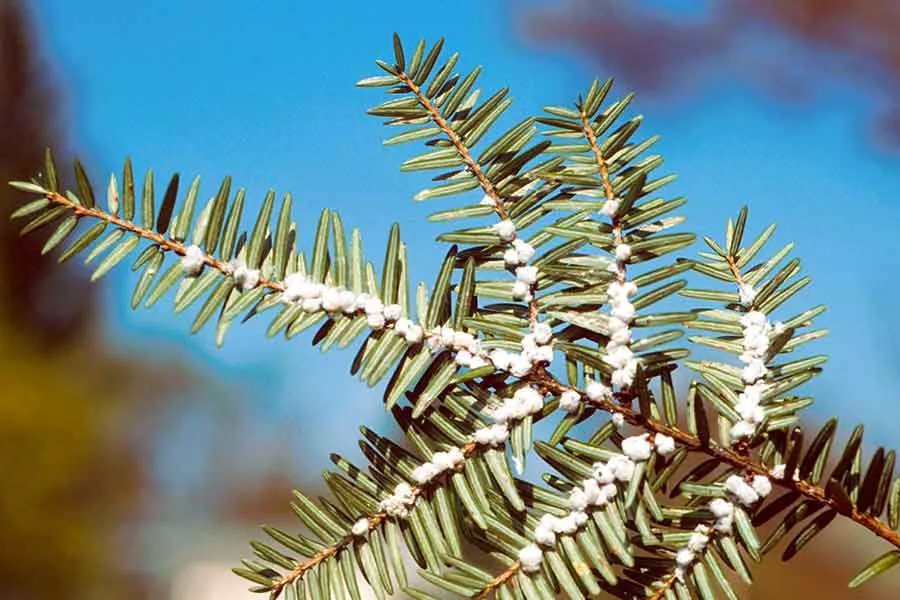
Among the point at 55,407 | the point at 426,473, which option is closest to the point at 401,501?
the point at 426,473

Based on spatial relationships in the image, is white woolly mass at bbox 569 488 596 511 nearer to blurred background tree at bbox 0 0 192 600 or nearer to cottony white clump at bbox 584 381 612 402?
cottony white clump at bbox 584 381 612 402

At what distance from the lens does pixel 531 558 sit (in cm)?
18

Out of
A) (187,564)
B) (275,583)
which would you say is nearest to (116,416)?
(187,564)

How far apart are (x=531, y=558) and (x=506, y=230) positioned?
8cm

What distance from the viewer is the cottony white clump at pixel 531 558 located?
18 cm

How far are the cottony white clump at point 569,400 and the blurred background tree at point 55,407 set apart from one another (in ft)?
10.7

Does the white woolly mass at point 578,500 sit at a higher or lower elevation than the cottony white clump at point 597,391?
lower

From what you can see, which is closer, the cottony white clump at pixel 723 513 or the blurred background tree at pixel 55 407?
the cottony white clump at pixel 723 513

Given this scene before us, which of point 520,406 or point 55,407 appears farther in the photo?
point 55,407

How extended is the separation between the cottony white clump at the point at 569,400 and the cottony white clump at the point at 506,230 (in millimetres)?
39

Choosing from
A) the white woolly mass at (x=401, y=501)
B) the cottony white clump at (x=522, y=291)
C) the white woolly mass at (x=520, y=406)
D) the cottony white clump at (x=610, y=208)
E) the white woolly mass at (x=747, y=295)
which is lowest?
the white woolly mass at (x=401, y=501)

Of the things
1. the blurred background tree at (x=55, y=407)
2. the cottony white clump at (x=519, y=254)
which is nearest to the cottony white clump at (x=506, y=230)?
the cottony white clump at (x=519, y=254)

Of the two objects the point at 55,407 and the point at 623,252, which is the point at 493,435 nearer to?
the point at 623,252

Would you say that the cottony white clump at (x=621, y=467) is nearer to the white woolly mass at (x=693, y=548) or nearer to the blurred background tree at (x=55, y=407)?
the white woolly mass at (x=693, y=548)
